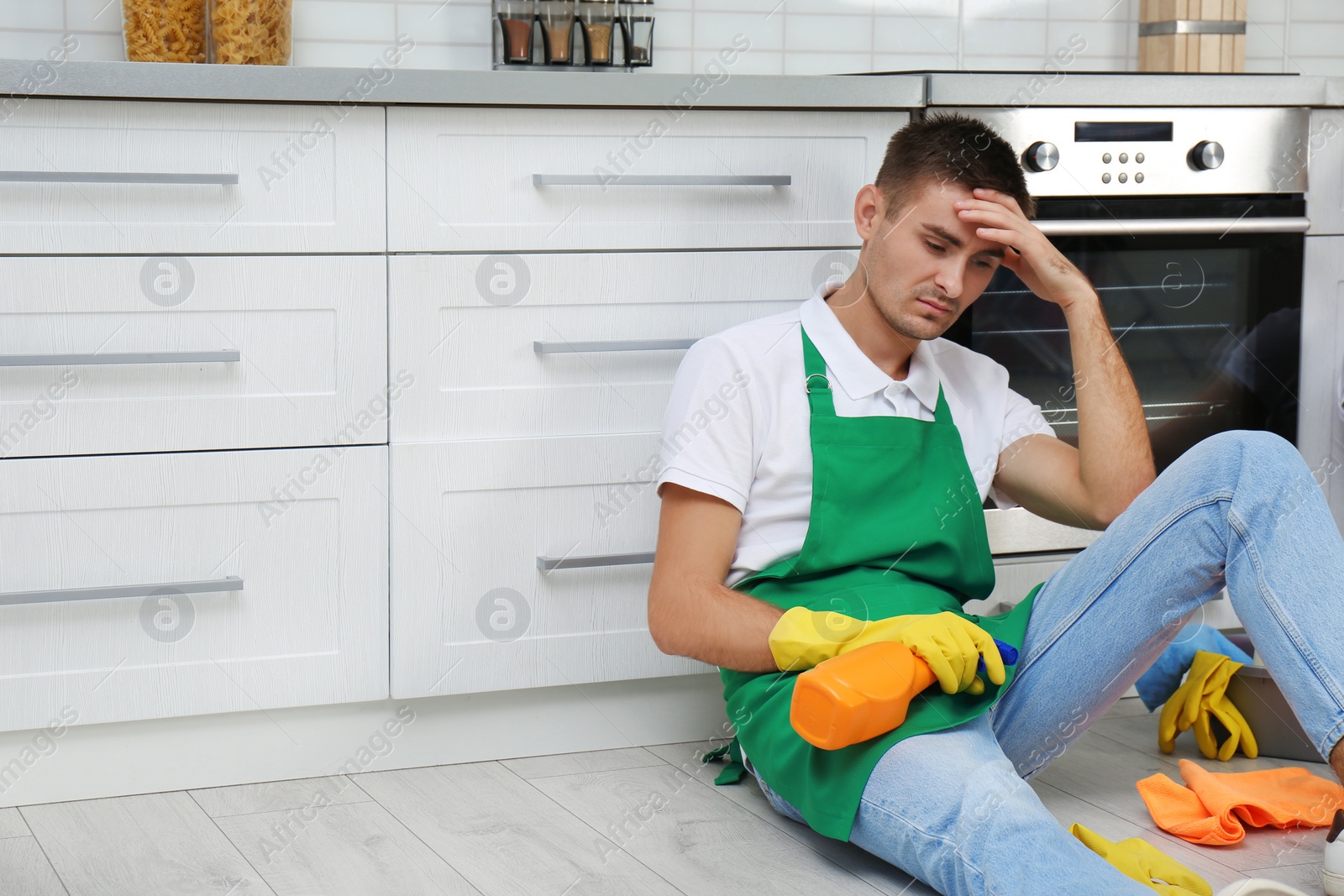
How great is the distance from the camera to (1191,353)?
2111mm

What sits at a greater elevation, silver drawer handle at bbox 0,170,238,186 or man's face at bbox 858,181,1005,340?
silver drawer handle at bbox 0,170,238,186

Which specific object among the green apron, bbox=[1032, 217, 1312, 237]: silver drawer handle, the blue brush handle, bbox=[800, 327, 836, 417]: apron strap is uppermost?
bbox=[1032, 217, 1312, 237]: silver drawer handle

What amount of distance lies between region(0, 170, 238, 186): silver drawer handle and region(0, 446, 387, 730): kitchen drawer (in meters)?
0.33

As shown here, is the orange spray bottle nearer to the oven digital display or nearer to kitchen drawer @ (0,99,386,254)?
kitchen drawer @ (0,99,386,254)

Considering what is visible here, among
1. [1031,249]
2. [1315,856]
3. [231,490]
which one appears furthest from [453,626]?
[1315,856]

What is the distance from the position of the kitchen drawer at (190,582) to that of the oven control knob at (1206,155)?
1258mm

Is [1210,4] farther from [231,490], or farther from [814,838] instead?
[231,490]

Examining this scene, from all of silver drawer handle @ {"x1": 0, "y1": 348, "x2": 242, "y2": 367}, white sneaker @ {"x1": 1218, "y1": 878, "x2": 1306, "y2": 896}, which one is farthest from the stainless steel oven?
silver drawer handle @ {"x1": 0, "y1": 348, "x2": 242, "y2": 367}

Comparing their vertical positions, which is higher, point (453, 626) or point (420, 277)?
point (420, 277)

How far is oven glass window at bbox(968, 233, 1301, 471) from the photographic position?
6.61 ft

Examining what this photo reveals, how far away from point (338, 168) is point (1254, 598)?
117cm

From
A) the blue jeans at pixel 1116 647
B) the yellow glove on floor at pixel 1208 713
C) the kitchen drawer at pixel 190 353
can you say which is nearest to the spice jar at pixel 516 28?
Answer: the kitchen drawer at pixel 190 353

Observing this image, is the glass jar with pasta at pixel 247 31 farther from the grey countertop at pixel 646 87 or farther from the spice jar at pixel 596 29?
the spice jar at pixel 596 29

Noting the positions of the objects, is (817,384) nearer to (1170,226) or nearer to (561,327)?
(561,327)
